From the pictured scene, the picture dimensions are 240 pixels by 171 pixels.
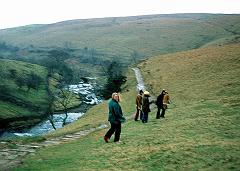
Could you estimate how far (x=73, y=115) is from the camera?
309 feet

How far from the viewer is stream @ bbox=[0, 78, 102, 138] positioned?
7869cm

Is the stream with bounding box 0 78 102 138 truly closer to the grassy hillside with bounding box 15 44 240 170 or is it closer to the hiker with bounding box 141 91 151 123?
the hiker with bounding box 141 91 151 123

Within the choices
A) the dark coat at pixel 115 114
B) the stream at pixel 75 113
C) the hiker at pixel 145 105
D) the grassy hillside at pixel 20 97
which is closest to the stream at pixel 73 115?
the stream at pixel 75 113

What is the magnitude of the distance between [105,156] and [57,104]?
309 ft

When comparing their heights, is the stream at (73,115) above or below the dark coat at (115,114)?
below

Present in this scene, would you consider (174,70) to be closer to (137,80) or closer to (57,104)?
(137,80)

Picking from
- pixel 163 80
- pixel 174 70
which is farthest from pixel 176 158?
pixel 174 70

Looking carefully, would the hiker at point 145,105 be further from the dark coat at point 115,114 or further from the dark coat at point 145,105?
the dark coat at point 115,114

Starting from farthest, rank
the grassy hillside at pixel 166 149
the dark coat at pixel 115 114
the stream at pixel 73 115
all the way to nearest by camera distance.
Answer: the stream at pixel 73 115 < the dark coat at pixel 115 114 < the grassy hillside at pixel 166 149

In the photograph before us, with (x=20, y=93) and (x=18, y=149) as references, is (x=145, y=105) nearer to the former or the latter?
(x=18, y=149)

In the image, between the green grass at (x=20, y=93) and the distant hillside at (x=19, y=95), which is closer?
the distant hillside at (x=19, y=95)

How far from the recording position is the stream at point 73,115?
258ft

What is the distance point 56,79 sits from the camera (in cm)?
14900

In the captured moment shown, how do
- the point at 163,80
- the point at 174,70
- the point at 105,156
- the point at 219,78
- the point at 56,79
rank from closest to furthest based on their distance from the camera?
1. the point at 105,156
2. the point at 219,78
3. the point at 163,80
4. the point at 174,70
5. the point at 56,79
